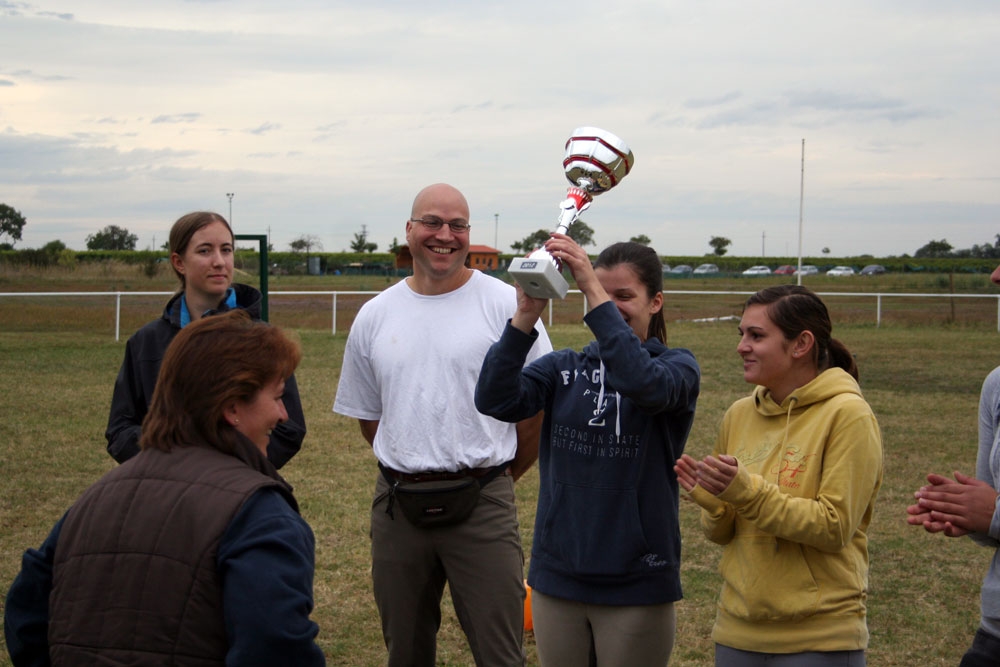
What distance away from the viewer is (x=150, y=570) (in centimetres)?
183

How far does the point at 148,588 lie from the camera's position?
1.83 metres

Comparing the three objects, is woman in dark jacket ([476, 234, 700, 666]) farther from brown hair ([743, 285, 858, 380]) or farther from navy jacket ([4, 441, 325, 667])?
navy jacket ([4, 441, 325, 667])

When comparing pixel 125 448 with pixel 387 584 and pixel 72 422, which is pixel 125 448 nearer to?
pixel 387 584

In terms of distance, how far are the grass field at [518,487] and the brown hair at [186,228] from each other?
7.31ft

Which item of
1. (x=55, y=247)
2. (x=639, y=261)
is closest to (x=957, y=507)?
(x=639, y=261)

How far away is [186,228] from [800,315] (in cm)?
218

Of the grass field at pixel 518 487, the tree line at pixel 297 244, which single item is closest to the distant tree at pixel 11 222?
the tree line at pixel 297 244

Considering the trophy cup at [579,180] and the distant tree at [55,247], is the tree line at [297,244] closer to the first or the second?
the distant tree at [55,247]

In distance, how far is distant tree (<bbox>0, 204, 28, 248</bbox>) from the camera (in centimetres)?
7156

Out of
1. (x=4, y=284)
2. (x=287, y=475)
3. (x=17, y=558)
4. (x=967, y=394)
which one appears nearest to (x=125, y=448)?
(x=17, y=558)

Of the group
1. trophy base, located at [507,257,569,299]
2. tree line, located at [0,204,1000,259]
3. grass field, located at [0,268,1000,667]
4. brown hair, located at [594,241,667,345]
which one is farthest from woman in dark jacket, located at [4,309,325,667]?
tree line, located at [0,204,1000,259]

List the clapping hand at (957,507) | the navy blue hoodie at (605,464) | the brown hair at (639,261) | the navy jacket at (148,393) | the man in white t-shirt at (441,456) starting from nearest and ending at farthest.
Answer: the clapping hand at (957,507), the navy blue hoodie at (605,464), the brown hair at (639,261), the navy jacket at (148,393), the man in white t-shirt at (441,456)

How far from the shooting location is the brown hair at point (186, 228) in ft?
11.6

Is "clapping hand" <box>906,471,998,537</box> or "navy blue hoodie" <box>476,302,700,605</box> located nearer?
"clapping hand" <box>906,471,998,537</box>
